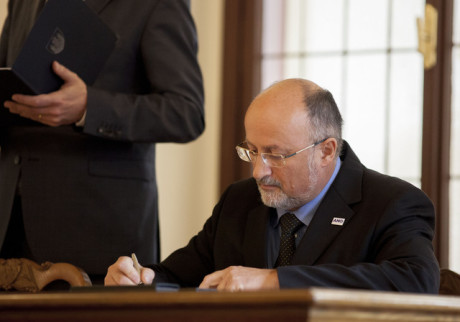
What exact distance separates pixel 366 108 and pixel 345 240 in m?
2.87

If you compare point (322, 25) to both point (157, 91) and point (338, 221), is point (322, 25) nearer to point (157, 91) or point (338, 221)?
point (157, 91)

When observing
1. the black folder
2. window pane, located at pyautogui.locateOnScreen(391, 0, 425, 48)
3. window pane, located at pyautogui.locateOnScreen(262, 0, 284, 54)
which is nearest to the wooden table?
the black folder

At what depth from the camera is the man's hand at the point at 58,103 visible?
279 centimetres

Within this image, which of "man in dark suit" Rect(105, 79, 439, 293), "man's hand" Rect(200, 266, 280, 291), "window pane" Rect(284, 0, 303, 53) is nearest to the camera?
"man's hand" Rect(200, 266, 280, 291)

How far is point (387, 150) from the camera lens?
5.10 meters

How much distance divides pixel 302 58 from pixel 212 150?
2.79ft

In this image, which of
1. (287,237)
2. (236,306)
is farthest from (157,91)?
(236,306)

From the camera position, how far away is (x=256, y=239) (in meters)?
2.63

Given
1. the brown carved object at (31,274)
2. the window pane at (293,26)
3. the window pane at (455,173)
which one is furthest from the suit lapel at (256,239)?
the window pane at (293,26)

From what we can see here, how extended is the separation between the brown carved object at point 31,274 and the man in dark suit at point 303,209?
225 millimetres

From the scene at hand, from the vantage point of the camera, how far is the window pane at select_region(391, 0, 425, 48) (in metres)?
5.01

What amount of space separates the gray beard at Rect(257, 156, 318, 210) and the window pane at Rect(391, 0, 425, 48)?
2.67 m

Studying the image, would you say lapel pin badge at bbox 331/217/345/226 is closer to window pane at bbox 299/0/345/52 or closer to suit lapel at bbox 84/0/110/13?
suit lapel at bbox 84/0/110/13

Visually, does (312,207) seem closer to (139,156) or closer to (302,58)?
(139,156)
